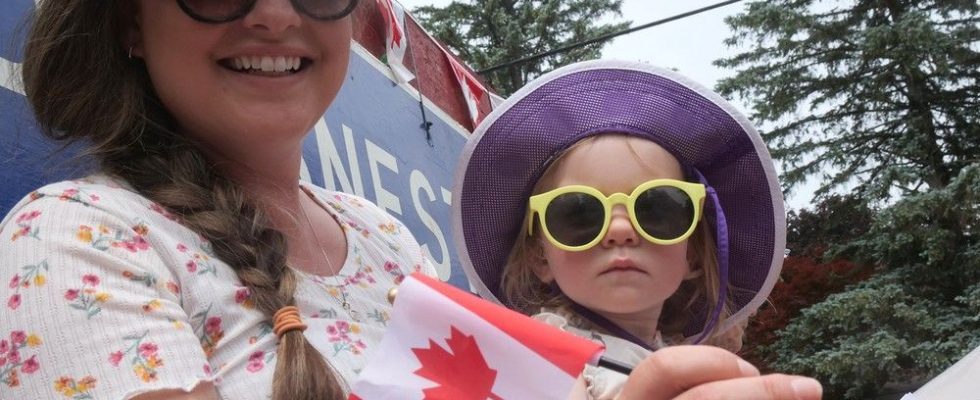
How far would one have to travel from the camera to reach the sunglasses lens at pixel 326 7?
1.61 meters

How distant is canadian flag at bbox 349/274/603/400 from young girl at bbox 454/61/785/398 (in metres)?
0.43

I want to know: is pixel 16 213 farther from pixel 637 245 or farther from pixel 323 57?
pixel 637 245

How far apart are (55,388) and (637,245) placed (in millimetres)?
897

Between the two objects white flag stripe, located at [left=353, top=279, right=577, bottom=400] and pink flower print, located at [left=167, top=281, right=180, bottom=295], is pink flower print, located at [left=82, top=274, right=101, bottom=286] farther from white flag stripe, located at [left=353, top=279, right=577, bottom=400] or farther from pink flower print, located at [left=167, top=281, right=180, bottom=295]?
white flag stripe, located at [left=353, top=279, right=577, bottom=400]

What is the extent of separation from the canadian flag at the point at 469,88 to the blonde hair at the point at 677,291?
5162mm

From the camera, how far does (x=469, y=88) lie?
7.43 metres

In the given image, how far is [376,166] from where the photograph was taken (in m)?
4.35

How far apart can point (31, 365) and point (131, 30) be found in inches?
26.1

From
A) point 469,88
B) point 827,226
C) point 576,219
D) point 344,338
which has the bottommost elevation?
point 344,338

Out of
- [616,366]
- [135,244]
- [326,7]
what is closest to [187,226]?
[135,244]

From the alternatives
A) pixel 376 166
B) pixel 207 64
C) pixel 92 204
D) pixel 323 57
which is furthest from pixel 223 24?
pixel 376 166

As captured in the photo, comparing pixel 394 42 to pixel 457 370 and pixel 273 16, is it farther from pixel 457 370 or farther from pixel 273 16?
pixel 457 370

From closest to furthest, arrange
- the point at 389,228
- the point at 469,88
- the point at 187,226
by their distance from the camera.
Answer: the point at 187,226 < the point at 389,228 < the point at 469,88

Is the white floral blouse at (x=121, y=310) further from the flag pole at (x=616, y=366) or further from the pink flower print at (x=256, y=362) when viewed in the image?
the flag pole at (x=616, y=366)
